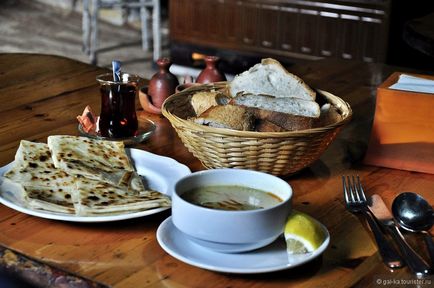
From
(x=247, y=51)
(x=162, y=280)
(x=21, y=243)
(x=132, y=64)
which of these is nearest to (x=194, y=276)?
(x=162, y=280)

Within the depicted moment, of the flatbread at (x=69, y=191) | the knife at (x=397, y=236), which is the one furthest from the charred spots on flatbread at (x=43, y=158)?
the knife at (x=397, y=236)

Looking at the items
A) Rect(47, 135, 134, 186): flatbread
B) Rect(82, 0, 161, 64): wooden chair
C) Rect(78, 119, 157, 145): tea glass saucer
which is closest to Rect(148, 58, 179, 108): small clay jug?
Rect(78, 119, 157, 145): tea glass saucer

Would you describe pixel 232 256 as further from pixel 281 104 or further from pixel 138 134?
pixel 138 134

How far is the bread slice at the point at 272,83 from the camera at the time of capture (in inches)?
60.2

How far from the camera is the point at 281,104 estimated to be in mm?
1477

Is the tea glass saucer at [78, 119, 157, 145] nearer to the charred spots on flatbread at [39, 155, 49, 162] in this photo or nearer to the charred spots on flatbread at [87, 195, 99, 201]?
the charred spots on flatbread at [39, 155, 49, 162]

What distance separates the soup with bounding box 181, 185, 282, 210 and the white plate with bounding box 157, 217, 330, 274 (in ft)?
0.22

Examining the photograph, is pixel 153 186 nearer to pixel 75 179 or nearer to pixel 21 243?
pixel 75 179

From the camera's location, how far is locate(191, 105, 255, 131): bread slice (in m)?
1.39

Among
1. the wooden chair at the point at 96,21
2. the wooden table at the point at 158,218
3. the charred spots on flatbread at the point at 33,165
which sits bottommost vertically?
the wooden chair at the point at 96,21

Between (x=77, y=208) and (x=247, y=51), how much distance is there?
148 inches

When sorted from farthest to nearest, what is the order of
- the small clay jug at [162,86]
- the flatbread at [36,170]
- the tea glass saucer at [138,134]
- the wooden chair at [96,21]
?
the wooden chair at [96,21] < the small clay jug at [162,86] < the tea glass saucer at [138,134] < the flatbread at [36,170]

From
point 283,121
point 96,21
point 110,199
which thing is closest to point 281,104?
point 283,121

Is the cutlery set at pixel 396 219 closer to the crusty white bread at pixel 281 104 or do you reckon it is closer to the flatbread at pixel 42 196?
the crusty white bread at pixel 281 104
